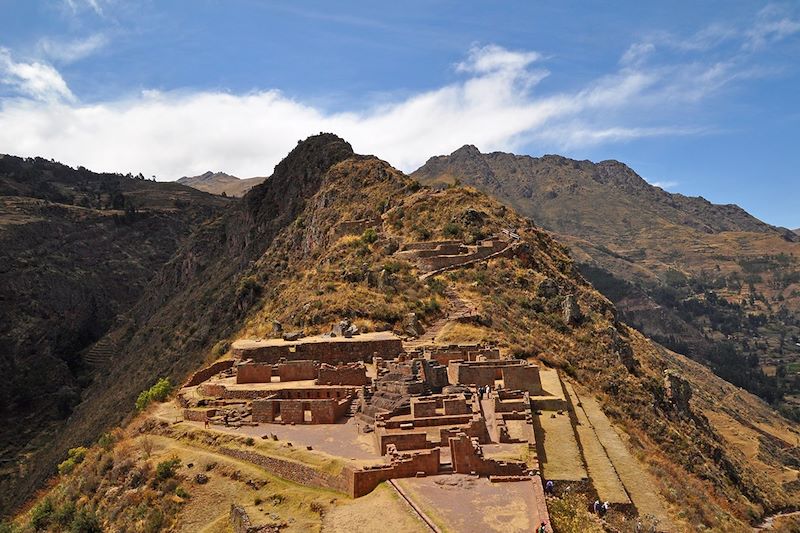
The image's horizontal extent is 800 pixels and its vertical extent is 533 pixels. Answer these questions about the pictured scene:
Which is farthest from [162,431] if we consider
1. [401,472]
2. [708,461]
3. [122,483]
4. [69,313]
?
[69,313]

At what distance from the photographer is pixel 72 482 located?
25.8 m

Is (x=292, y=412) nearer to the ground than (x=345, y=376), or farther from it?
nearer to the ground

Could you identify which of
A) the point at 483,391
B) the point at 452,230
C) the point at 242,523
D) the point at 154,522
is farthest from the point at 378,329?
the point at 242,523

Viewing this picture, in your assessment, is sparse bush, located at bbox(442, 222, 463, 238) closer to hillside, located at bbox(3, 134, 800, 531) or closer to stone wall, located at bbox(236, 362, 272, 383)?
hillside, located at bbox(3, 134, 800, 531)

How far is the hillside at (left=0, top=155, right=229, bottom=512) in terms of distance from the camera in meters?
84.9

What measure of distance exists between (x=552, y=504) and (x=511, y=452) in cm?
274

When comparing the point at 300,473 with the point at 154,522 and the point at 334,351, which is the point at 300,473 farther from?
the point at 334,351

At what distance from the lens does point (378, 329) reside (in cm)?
3900

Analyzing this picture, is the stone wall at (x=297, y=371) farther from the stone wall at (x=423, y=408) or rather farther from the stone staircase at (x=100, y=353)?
the stone staircase at (x=100, y=353)

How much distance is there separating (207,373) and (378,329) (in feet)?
32.6

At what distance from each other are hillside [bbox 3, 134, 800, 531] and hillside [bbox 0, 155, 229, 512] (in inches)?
269

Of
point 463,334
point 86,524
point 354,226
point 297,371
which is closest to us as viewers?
point 86,524

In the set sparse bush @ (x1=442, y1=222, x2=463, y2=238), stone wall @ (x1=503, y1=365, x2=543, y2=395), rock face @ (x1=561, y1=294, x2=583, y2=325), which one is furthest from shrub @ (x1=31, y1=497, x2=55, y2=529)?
sparse bush @ (x1=442, y1=222, x2=463, y2=238)

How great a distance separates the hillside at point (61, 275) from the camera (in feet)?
279
